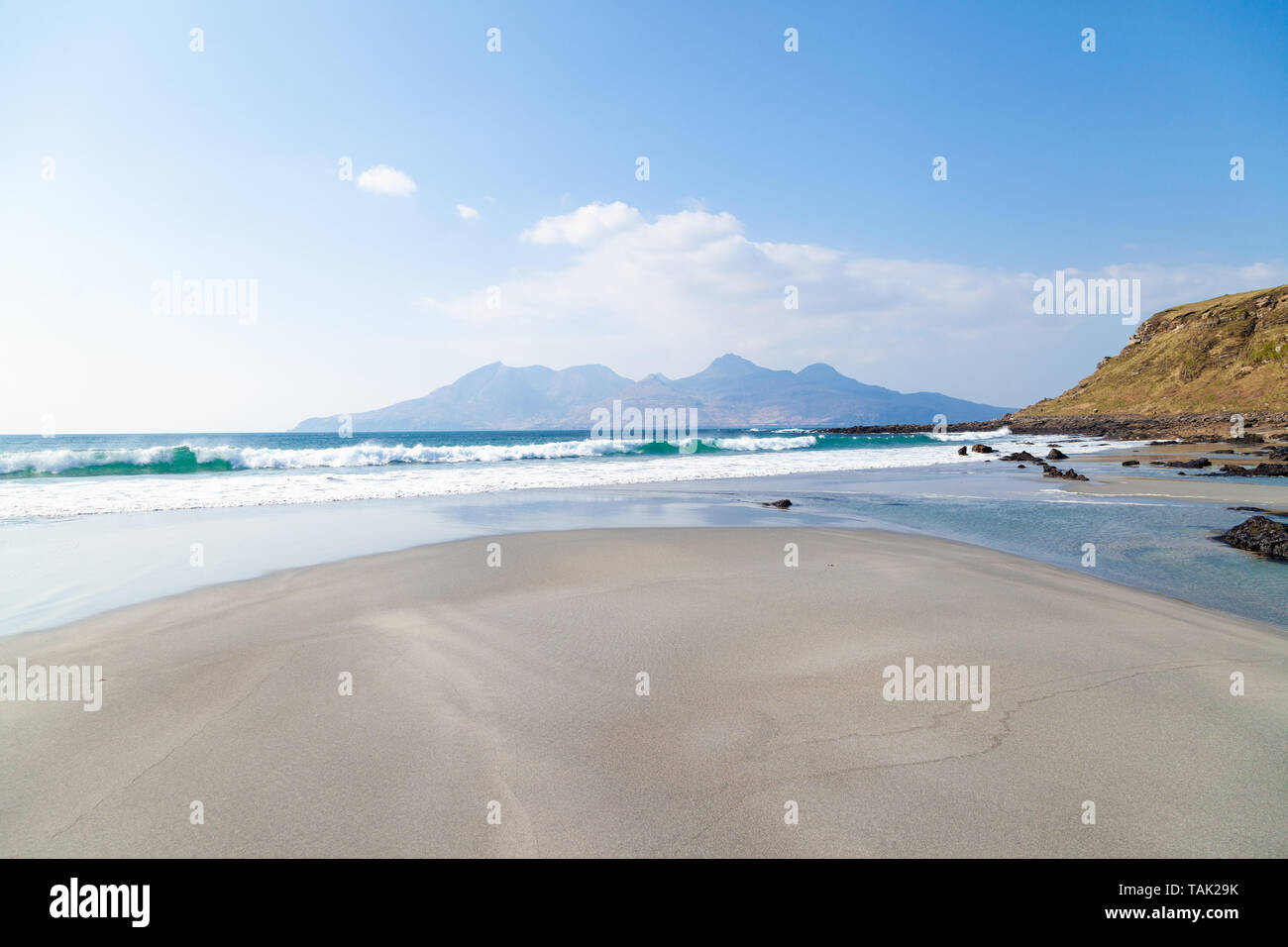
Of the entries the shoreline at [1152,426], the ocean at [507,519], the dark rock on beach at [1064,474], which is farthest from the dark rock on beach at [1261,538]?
the shoreline at [1152,426]

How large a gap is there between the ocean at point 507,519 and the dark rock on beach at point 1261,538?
0.74 ft

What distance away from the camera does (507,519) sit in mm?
13070

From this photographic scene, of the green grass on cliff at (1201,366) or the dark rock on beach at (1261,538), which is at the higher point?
the green grass on cliff at (1201,366)

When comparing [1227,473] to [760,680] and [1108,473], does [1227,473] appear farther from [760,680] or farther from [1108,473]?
[760,680]

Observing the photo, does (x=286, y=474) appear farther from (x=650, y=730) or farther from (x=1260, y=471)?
(x=1260, y=471)

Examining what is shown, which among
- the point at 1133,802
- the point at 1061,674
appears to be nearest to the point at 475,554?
the point at 1061,674

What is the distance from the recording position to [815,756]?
10.9 feet

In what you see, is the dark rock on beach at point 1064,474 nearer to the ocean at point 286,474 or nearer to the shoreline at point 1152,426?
the ocean at point 286,474

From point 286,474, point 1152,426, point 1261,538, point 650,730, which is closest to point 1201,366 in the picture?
point 1152,426

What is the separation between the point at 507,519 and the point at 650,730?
9.90 m

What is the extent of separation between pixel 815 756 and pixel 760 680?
42.0 inches

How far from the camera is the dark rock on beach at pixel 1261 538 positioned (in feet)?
28.1

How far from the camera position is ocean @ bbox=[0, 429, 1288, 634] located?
764cm

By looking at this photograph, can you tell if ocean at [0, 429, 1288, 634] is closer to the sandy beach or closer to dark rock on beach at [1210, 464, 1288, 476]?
the sandy beach
